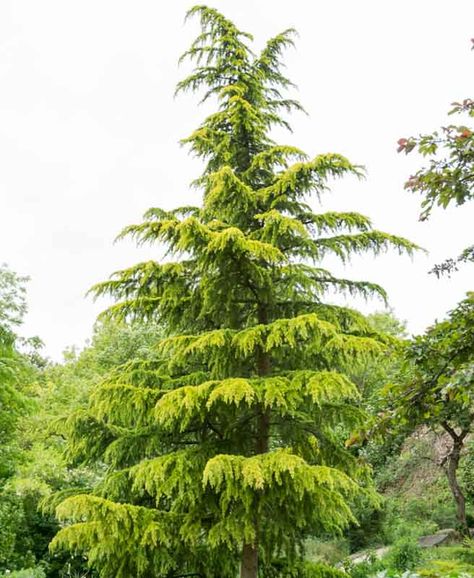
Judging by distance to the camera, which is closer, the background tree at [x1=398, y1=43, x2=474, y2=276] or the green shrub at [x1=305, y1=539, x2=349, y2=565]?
the background tree at [x1=398, y1=43, x2=474, y2=276]

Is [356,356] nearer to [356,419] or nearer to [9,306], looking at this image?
[356,419]

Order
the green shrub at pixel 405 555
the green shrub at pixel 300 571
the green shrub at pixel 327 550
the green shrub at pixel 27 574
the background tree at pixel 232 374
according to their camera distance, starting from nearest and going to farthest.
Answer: the background tree at pixel 232 374 → the green shrub at pixel 300 571 → the green shrub at pixel 27 574 → the green shrub at pixel 405 555 → the green shrub at pixel 327 550

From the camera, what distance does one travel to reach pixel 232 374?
6.30m

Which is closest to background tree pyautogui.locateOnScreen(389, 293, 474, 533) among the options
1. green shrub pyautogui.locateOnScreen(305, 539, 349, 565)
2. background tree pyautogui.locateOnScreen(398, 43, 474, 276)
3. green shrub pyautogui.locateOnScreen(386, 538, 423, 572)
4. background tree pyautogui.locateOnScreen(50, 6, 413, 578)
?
background tree pyautogui.locateOnScreen(398, 43, 474, 276)

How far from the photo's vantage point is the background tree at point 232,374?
4.98 meters

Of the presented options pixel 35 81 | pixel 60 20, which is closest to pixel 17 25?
pixel 60 20

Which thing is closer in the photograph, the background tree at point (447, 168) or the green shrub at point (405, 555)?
the background tree at point (447, 168)

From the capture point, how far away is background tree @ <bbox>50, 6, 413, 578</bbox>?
4.98m

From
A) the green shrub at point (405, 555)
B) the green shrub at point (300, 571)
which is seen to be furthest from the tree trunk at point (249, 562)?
the green shrub at point (405, 555)

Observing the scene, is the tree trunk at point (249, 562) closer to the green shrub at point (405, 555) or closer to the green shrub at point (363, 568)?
the green shrub at point (363, 568)

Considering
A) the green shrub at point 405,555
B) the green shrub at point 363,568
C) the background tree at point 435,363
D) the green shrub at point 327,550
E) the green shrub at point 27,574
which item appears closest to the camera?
the background tree at point 435,363

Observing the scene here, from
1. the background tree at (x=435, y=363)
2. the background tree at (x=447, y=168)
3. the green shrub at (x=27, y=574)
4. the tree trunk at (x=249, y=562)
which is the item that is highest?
the background tree at (x=447, y=168)

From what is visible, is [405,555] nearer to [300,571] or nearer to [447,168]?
[300,571]

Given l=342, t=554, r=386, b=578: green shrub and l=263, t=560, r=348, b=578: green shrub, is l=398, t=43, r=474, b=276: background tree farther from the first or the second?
l=342, t=554, r=386, b=578: green shrub
